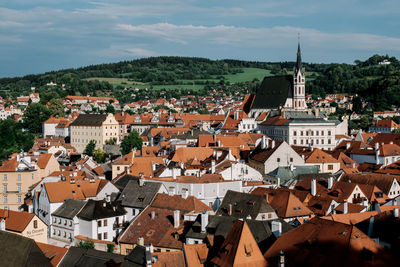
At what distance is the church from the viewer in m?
117

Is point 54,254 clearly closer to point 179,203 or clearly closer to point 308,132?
point 179,203

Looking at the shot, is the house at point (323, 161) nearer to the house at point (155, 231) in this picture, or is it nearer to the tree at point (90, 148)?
the house at point (155, 231)

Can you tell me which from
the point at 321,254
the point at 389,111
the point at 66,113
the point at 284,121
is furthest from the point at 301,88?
the point at 321,254

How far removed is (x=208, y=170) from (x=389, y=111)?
364ft

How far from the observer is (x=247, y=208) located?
44156 millimetres

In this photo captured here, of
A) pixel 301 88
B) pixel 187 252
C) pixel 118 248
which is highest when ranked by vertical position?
pixel 301 88

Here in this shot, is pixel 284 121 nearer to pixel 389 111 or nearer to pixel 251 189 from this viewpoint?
pixel 251 189

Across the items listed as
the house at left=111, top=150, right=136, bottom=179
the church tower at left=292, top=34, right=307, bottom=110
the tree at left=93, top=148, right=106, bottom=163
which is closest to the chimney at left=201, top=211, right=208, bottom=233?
the house at left=111, top=150, right=136, bottom=179

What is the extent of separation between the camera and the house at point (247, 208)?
4322 centimetres

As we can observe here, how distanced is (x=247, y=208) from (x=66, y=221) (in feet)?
55.8

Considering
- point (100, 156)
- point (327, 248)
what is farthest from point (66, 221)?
point (100, 156)

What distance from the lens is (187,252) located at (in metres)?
33.4

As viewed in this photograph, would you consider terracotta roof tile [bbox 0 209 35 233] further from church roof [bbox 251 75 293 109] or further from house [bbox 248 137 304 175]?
church roof [bbox 251 75 293 109]

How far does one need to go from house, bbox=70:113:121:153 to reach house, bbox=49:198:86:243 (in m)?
63.7
